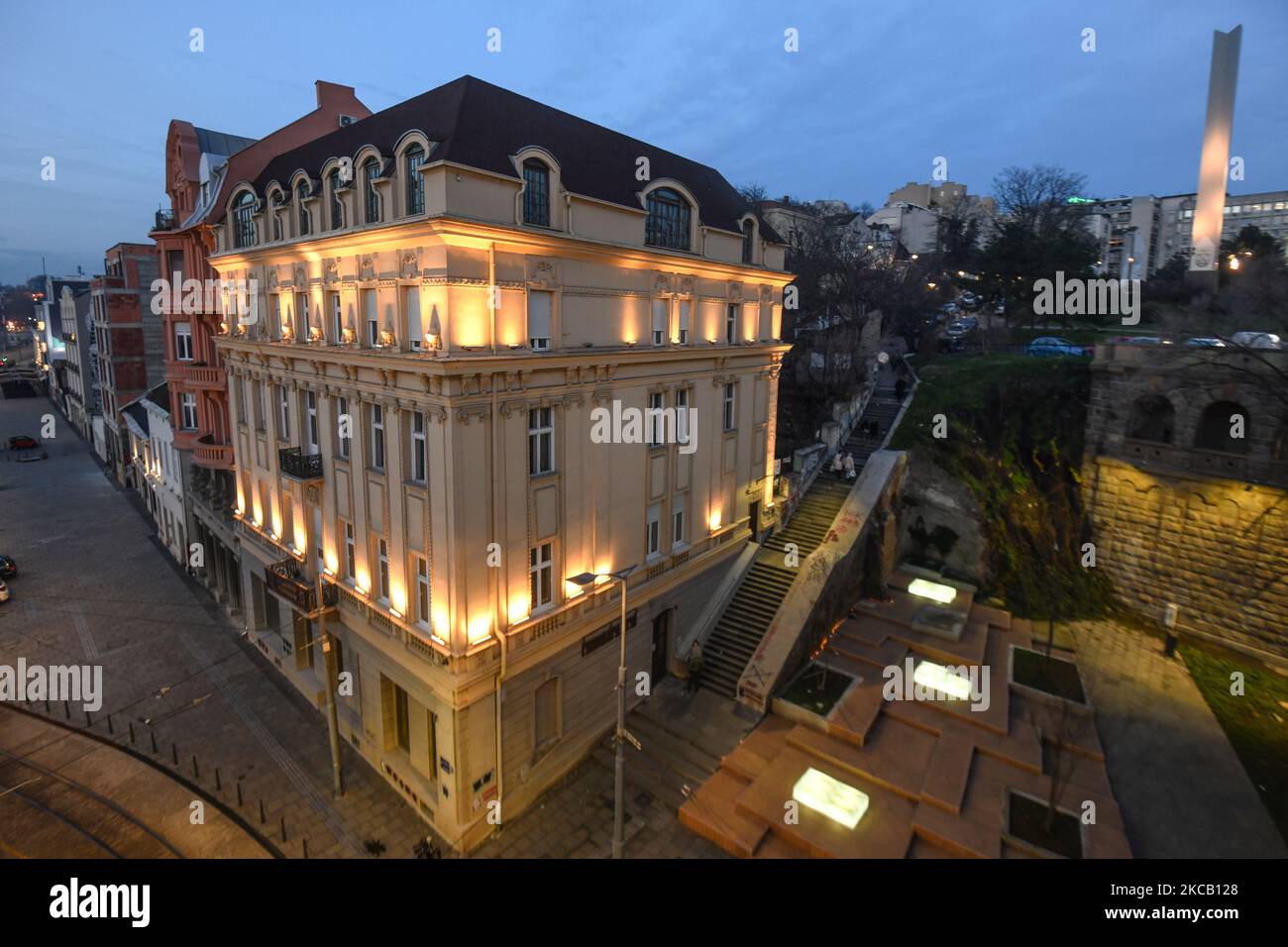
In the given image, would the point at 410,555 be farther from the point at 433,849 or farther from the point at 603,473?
the point at 433,849

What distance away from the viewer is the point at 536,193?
60.0 ft

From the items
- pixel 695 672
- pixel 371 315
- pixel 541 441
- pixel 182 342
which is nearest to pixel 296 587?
pixel 371 315

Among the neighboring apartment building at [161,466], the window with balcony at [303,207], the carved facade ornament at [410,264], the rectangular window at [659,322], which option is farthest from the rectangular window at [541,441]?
the neighboring apartment building at [161,466]

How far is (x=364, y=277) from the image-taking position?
19047 millimetres

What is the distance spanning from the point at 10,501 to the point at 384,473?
49499 mm

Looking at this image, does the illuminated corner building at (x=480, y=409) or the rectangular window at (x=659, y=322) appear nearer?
the illuminated corner building at (x=480, y=409)

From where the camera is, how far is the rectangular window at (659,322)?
22781 millimetres

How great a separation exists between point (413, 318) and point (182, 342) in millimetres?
22694

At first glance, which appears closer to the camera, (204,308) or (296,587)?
(296,587)

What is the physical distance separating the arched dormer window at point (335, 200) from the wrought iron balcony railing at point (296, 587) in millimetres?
11689

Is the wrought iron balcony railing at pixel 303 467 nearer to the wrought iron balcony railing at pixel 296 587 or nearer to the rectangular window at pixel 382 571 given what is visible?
the wrought iron balcony railing at pixel 296 587

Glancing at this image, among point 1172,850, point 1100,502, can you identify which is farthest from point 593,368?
point 1100,502

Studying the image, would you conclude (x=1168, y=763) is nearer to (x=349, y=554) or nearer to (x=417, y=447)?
(x=417, y=447)

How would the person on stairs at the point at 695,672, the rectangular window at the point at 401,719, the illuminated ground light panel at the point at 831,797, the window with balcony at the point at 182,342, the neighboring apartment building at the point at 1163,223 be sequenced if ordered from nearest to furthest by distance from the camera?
the illuminated ground light panel at the point at 831,797, the rectangular window at the point at 401,719, the person on stairs at the point at 695,672, the window with balcony at the point at 182,342, the neighboring apartment building at the point at 1163,223
